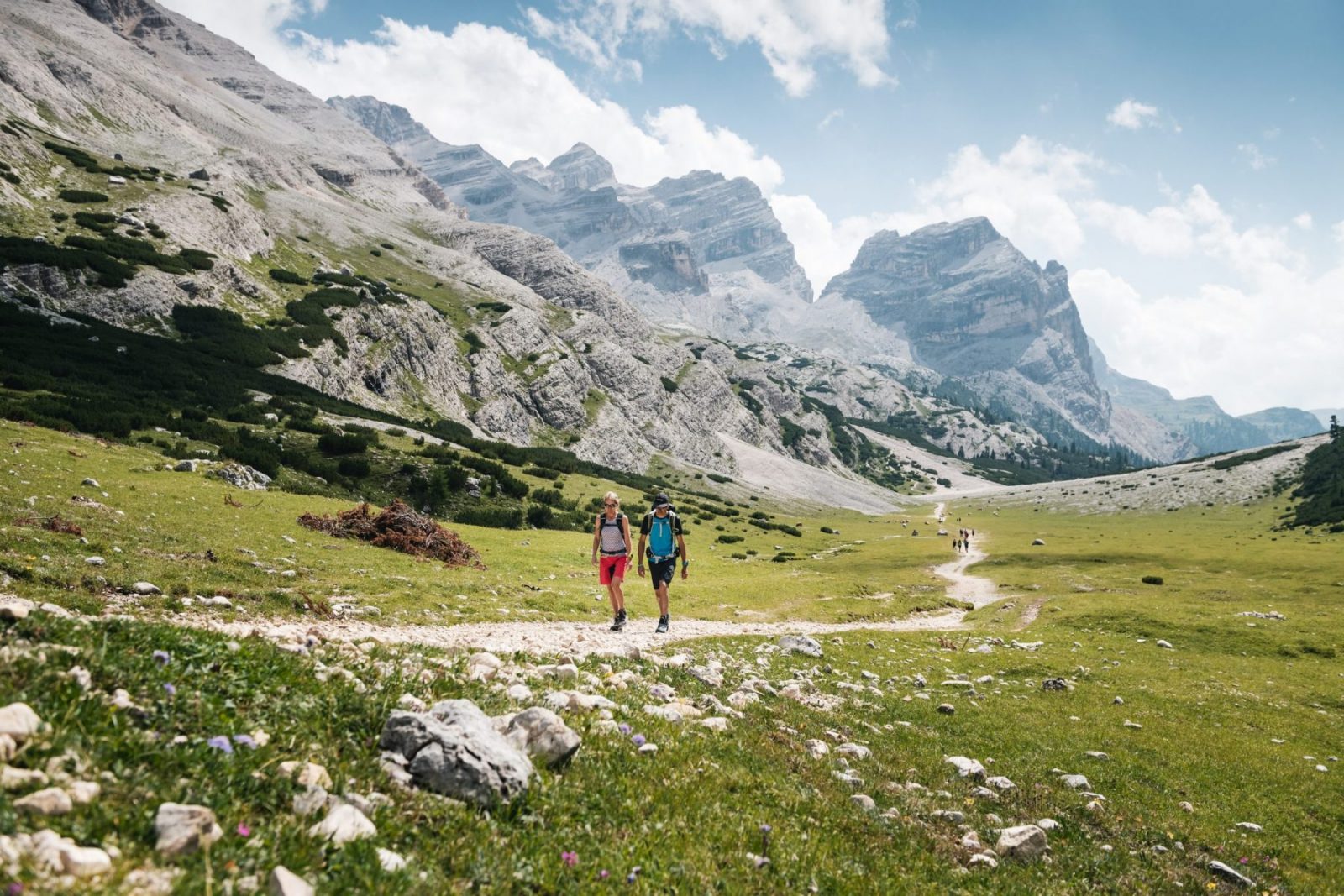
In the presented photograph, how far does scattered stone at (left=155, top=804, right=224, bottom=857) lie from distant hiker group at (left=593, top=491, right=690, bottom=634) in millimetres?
16536

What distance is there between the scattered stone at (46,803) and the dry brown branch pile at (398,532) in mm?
27741

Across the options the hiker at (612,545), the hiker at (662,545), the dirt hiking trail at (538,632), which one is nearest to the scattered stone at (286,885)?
the dirt hiking trail at (538,632)

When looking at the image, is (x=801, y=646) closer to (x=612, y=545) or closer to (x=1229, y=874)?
(x=612, y=545)

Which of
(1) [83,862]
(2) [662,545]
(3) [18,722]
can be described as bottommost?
(2) [662,545]

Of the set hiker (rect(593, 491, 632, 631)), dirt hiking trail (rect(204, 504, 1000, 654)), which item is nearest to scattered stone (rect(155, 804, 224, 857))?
dirt hiking trail (rect(204, 504, 1000, 654))

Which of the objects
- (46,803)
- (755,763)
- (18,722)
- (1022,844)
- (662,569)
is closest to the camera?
(46,803)

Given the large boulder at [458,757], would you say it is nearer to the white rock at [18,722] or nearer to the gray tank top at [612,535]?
the white rock at [18,722]

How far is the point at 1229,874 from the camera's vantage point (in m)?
9.70

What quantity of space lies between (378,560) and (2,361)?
52495 mm

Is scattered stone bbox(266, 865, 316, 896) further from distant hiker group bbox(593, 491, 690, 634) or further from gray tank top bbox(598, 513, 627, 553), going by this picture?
gray tank top bbox(598, 513, 627, 553)

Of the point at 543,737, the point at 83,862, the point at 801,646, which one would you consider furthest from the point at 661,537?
the point at 83,862

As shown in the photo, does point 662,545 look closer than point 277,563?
Yes

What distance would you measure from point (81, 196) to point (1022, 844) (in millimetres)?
150123

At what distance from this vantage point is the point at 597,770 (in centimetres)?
745
